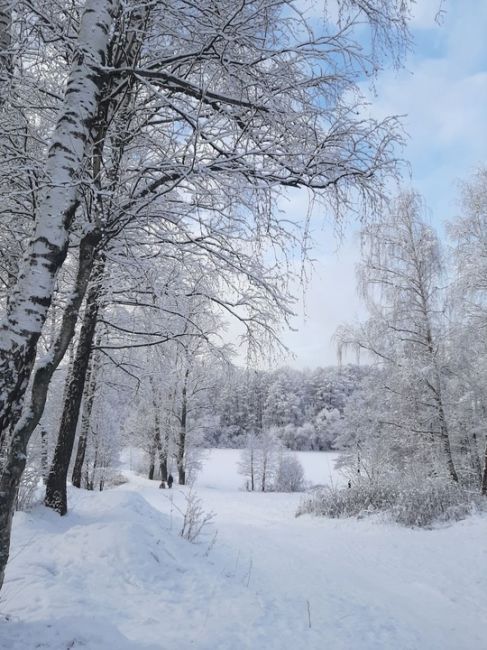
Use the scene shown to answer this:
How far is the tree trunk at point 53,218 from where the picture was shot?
7.36 feet

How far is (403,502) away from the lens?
9.45m

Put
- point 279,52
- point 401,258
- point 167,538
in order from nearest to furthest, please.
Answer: point 279,52 → point 167,538 → point 401,258

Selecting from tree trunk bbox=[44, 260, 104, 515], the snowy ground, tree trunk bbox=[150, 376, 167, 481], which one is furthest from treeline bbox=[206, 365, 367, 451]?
tree trunk bbox=[44, 260, 104, 515]

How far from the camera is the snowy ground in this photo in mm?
2959

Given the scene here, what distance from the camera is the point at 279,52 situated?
118 inches

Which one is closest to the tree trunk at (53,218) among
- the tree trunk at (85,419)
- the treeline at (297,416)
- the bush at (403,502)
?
the tree trunk at (85,419)

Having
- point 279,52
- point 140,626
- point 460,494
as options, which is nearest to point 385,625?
point 140,626

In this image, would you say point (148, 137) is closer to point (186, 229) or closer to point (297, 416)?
point (186, 229)

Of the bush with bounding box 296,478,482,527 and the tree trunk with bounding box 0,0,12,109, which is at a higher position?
the tree trunk with bounding box 0,0,12,109

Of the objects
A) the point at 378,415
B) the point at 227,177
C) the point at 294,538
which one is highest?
the point at 227,177

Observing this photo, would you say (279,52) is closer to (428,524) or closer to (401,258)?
(428,524)

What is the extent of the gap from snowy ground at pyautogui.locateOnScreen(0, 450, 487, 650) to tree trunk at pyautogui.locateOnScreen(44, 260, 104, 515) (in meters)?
0.28

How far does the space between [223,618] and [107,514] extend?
8.84 feet

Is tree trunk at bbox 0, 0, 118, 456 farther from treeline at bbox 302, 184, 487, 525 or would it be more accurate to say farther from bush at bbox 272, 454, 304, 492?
bush at bbox 272, 454, 304, 492
